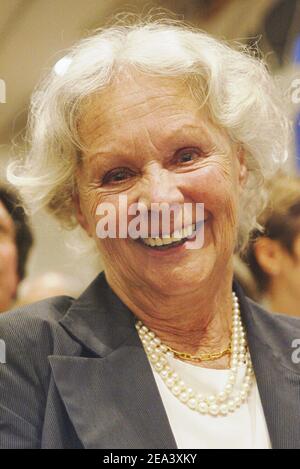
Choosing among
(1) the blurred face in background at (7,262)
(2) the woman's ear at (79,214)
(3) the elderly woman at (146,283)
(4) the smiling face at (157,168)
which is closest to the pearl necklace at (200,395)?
(3) the elderly woman at (146,283)

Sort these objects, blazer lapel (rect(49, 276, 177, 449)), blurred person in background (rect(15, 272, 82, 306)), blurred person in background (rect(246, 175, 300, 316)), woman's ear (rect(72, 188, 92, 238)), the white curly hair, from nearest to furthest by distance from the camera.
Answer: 1. blazer lapel (rect(49, 276, 177, 449))
2. the white curly hair
3. woman's ear (rect(72, 188, 92, 238))
4. blurred person in background (rect(15, 272, 82, 306))
5. blurred person in background (rect(246, 175, 300, 316))

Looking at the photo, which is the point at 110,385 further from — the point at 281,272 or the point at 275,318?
the point at 281,272

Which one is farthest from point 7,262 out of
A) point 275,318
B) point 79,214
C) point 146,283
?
point 275,318

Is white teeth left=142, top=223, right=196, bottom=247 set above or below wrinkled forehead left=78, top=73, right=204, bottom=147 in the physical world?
below

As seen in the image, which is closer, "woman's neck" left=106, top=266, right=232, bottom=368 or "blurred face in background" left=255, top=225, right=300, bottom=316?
"woman's neck" left=106, top=266, right=232, bottom=368

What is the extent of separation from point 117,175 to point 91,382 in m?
0.40

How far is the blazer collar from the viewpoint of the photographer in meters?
1.18

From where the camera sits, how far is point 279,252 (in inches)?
65.4

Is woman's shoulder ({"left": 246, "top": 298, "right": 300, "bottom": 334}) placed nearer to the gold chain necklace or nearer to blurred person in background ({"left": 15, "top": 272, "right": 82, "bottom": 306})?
the gold chain necklace

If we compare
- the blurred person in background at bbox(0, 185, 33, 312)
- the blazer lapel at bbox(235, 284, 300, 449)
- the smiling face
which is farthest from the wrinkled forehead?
the blazer lapel at bbox(235, 284, 300, 449)

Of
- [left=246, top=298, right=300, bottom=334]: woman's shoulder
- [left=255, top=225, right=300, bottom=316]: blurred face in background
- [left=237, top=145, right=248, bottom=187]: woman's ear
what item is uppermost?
[left=237, top=145, right=248, bottom=187]: woman's ear

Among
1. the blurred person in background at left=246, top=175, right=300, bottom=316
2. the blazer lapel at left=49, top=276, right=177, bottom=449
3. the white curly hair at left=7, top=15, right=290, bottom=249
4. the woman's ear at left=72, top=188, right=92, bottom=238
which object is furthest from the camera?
the blurred person in background at left=246, top=175, right=300, bottom=316

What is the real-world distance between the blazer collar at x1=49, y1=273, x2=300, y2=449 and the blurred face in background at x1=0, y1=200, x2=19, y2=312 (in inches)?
9.0

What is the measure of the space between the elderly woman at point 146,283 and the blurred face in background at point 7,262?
0.11m
